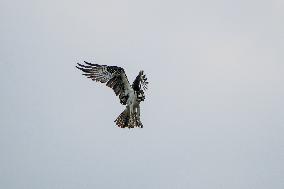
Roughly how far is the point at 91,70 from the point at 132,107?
2.39 m

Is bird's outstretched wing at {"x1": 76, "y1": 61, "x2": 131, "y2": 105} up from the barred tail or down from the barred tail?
up

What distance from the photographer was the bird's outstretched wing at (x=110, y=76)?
43.6ft

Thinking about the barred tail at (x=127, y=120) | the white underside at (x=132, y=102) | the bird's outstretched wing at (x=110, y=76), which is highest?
the bird's outstretched wing at (x=110, y=76)

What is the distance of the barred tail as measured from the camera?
12.8m

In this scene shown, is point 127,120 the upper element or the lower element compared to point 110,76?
lower

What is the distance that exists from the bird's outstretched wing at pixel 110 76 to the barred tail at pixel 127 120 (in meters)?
0.53

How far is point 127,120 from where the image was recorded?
13008 millimetres

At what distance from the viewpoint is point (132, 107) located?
13.2m

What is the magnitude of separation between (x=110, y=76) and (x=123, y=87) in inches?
29.4

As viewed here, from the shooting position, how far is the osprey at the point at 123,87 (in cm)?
1305

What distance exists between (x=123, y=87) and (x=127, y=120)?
1525 mm

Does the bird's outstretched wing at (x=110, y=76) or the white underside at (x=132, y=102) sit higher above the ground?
the bird's outstretched wing at (x=110, y=76)

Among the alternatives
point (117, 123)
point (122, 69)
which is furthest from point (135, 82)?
point (117, 123)

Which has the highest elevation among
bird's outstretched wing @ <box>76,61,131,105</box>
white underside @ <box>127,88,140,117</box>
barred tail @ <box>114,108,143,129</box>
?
bird's outstretched wing @ <box>76,61,131,105</box>
